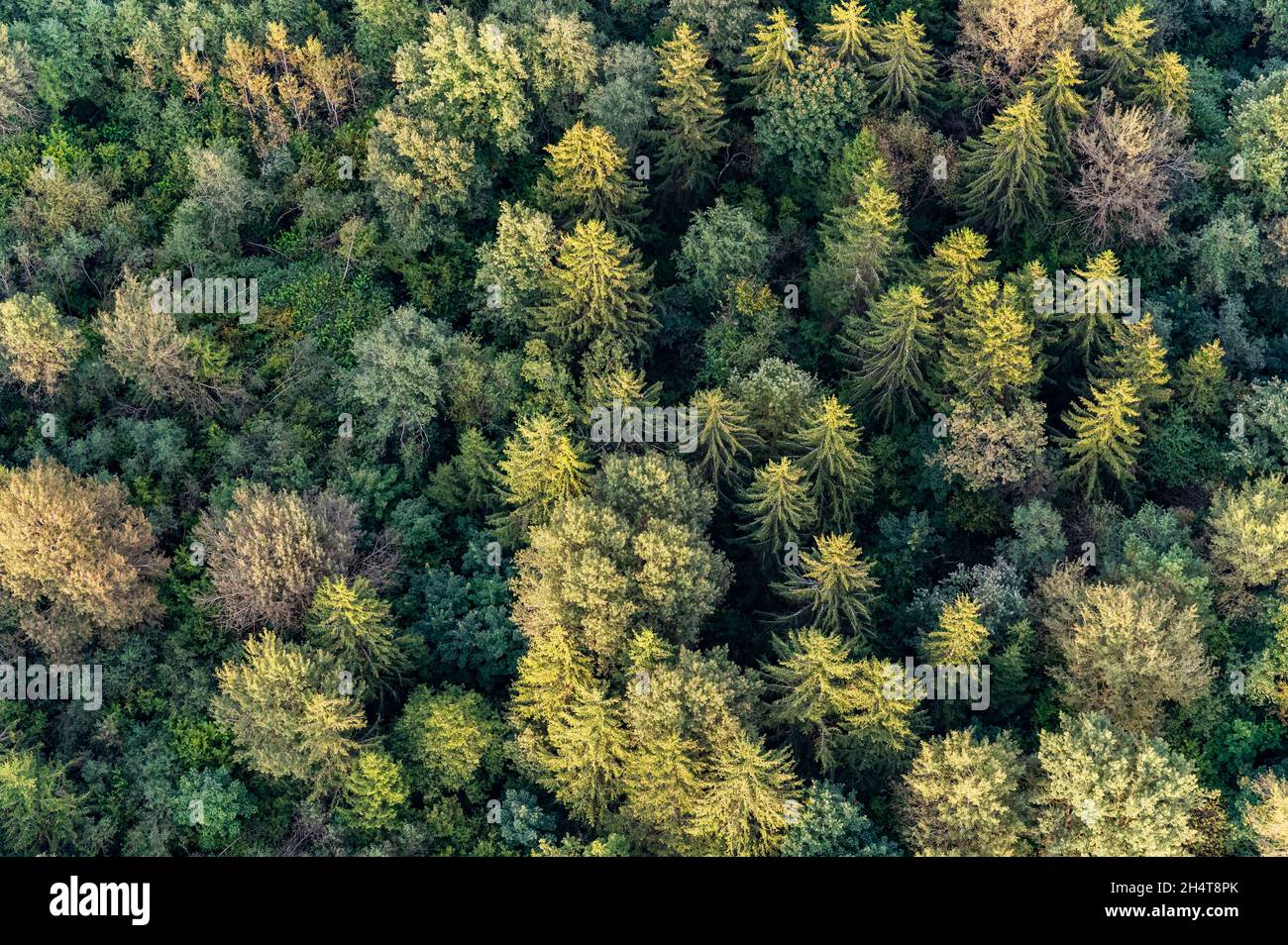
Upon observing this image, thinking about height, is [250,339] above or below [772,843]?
above

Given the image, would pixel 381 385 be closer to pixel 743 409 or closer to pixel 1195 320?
pixel 743 409

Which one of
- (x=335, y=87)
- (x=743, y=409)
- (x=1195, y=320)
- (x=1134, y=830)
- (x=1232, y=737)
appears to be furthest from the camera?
(x=335, y=87)

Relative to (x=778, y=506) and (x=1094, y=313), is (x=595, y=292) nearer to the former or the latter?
(x=778, y=506)

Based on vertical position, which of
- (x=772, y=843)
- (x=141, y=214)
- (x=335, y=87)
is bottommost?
(x=772, y=843)

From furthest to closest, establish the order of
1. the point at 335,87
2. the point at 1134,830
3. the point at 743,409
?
the point at 335,87 → the point at 743,409 → the point at 1134,830

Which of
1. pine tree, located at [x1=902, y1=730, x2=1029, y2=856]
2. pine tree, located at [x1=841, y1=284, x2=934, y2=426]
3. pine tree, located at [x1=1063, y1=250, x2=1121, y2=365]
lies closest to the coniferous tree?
pine tree, located at [x1=1063, y1=250, x2=1121, y2=365]

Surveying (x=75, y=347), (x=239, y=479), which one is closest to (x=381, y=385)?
(x=239, y=479)
